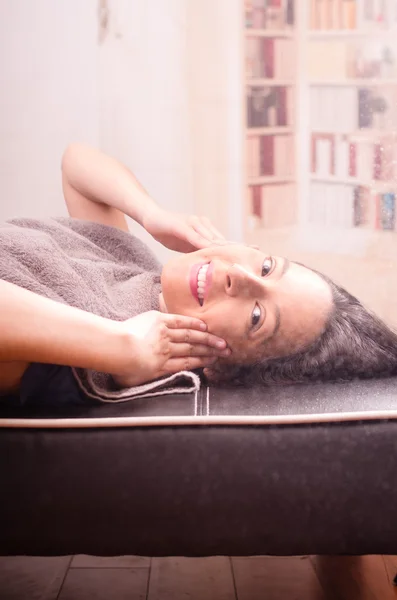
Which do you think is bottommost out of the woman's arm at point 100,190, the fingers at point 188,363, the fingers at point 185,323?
the fingers at point 188,363

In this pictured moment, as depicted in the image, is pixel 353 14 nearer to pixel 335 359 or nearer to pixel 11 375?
pixel 335 359

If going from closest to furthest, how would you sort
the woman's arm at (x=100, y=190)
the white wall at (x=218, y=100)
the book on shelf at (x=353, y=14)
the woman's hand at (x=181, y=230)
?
the woman's hand at (x=181, y=230)
the woman's arm at (x=100, y=190)
the book on shelf at (x=353, y=14)
the white wall at (x=218, y=100)

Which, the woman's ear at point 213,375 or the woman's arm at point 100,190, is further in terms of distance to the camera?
the woman's arm at point 100,190

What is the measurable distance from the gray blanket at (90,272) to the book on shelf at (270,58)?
63cm

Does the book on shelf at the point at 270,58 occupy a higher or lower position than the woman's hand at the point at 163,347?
higher

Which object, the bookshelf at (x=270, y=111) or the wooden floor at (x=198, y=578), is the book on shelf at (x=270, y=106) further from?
the wooden floor at (x=198, y=578)

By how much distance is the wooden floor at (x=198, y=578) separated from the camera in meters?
1.24

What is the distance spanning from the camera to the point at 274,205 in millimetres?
1797

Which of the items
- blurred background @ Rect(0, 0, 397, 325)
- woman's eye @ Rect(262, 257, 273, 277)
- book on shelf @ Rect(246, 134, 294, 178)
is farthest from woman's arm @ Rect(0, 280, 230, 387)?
book on shelf @ Rect(246, 134, 294, 178)

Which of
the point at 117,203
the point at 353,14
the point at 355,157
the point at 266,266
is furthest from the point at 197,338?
the point at 353,14

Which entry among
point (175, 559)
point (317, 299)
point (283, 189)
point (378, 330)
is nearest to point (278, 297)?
point (317, 299)

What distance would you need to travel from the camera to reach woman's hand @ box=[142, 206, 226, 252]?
1.17m

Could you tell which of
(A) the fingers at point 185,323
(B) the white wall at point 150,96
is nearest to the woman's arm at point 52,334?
(A) the fingers at point 185,323

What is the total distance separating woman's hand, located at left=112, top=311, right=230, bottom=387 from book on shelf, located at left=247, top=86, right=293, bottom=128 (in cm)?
91
